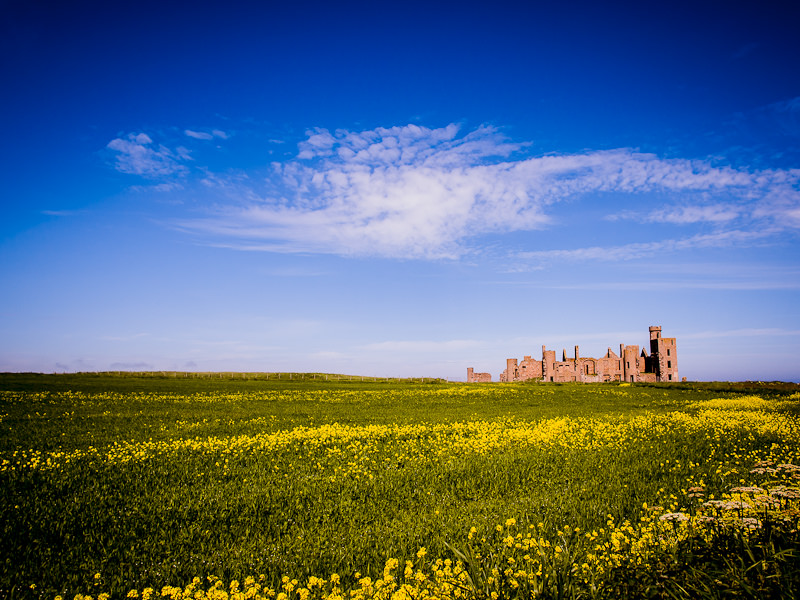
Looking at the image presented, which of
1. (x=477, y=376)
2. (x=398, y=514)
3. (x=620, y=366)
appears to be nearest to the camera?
(x=398, y=514)

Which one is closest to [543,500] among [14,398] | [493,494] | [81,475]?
[493,494]

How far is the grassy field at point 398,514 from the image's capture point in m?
4.55

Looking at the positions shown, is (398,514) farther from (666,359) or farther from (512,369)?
(666,359)

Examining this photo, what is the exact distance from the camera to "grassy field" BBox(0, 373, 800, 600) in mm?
4551

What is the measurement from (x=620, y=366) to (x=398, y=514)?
104006mm

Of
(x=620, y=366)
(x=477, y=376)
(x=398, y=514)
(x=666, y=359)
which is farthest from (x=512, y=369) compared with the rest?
(x=398, y=514)

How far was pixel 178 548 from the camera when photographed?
269 inches

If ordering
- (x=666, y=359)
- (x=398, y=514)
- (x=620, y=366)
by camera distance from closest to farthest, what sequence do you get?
(x=398, y=514) → (x=666, y=359) → (x=620, y=366)

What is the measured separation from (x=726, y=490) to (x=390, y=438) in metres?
→ 10.6

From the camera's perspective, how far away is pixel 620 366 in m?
98.2

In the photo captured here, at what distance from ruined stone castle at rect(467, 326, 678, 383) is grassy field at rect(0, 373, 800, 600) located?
8420 centimetres

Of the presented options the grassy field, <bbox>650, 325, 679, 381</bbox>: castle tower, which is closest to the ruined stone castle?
<bbox>650, 325, 679, 381</bbox>: castle tower

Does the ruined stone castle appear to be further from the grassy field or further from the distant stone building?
the grassy field

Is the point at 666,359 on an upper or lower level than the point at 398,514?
upper
